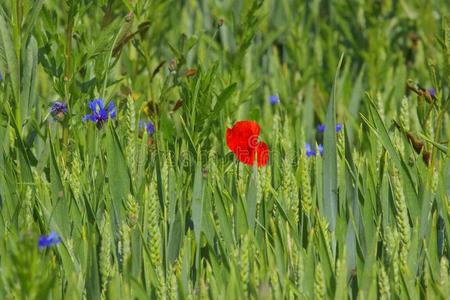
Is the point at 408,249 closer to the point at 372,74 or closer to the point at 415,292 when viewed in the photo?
the point at 415,292

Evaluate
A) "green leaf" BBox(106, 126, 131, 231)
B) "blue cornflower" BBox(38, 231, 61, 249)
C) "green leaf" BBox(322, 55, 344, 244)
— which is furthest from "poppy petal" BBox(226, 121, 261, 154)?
"blue cornflower" BBox(38, 231, 61, 249)

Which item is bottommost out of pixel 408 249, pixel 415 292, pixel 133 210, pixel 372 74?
pixel 415 292

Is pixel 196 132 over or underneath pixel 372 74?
underneath

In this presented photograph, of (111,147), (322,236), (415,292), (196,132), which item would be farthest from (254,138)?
(415,292)

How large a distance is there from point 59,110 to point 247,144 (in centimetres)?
50

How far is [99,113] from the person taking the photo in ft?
7.62

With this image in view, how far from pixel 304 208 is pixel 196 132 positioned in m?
0.40

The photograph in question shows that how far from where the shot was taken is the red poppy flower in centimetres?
220

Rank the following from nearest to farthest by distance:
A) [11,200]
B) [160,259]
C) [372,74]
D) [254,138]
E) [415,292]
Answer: [415,292] → [160,259] → [11,200] → [254,138] → [372,74]

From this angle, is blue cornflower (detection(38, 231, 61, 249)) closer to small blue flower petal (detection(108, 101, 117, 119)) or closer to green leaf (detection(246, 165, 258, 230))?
green leaf (detection(246, 165, 258, 230))

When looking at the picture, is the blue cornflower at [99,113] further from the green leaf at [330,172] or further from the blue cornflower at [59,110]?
the green leaf at [330,172]

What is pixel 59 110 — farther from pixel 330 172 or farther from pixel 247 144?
pixel 330 172

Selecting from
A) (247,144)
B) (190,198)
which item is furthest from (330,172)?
(190,198)

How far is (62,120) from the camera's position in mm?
2350
